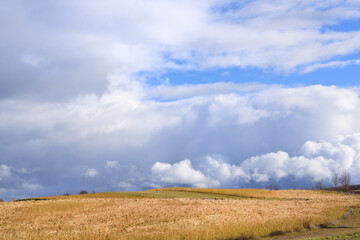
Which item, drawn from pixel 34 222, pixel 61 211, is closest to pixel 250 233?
pixel 34 222

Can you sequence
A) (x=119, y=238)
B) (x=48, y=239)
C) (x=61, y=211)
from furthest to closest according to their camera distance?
(x=61, y=211) < (x=48, y=239) < (x=119, y=238)

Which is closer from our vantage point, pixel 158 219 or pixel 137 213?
pixel 158 219

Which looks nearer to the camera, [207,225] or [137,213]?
[207,225]

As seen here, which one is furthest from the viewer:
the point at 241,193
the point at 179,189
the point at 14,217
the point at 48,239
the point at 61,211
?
the point at 179,189

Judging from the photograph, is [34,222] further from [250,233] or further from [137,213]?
[250,233]

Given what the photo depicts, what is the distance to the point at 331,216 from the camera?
137ft

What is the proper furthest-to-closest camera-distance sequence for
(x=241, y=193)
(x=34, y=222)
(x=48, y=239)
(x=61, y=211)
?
(x=241, y=193)
(x=61, y=211)
(x=34, y=222)
(x=48, y=239)

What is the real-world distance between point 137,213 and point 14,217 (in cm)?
1462

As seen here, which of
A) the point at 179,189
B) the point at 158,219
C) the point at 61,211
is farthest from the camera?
the point at 179,189

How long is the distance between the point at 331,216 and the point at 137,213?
20.4 metres

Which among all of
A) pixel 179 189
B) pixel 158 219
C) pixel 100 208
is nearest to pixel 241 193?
pixel 179 189

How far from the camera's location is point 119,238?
27594 mm

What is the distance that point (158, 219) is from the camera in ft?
123

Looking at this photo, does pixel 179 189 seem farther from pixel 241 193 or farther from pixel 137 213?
pixel 137 213
